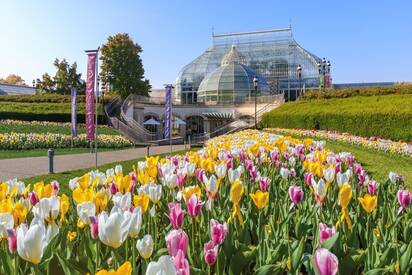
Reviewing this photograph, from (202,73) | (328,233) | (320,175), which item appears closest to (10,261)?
(328,233)

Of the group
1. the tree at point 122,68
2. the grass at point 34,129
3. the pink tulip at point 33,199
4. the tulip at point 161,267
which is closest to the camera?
the tulip at point 161,267

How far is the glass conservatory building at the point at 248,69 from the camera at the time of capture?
59.1 meters

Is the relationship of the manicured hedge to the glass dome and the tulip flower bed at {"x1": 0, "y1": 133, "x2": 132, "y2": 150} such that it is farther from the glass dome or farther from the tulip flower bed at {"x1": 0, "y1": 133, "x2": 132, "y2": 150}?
the tulip flower bed at {"x1": 0, "y1": 133, "x2": 132, "y2": 150}

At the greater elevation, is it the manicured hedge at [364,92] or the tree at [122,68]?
the tree at [122,68]

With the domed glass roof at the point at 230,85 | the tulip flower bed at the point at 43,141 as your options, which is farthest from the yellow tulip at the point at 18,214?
the domed glass roof at the point at 230,85

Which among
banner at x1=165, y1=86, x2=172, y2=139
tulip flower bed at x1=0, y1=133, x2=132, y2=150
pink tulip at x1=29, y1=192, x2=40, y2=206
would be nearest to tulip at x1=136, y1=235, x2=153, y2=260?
pink tulip at x1=29, y1=192, x2=40, y2=206

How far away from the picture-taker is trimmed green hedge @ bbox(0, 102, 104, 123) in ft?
118

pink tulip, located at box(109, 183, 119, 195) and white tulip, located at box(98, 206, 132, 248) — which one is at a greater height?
white tulip, located at box(98, 206, 132, 248)

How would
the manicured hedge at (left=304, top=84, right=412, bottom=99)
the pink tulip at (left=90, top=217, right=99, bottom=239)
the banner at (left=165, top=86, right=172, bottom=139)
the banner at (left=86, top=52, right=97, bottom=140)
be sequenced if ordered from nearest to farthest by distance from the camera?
the pink tulip at (left=90, top=217, right=99, bottom=239)
the banner at (left=86, top=52, right=97, bottom=140)
the banner at (left=165, top=86, right=172, bottom=139)
the manicured hedge at (left=304, top=84, right=412, bottom=99)

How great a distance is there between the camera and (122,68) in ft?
167

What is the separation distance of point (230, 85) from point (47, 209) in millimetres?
56734

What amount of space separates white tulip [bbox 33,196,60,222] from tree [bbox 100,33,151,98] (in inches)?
1926

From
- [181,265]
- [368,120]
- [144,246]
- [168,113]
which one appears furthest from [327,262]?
[168,113]

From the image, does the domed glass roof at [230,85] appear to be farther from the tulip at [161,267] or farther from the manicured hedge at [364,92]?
the tulip at [161,267]
